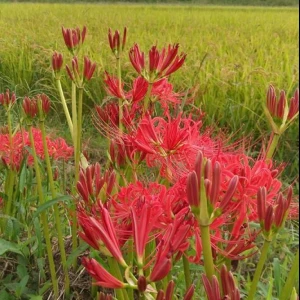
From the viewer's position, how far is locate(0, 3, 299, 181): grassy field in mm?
1223

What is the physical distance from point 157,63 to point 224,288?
43cm

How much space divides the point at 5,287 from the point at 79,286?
15cm

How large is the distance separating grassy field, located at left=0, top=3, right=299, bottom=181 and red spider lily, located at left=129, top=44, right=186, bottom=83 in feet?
0.71

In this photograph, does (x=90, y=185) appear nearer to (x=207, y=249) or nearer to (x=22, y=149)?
(x=207, y=249)

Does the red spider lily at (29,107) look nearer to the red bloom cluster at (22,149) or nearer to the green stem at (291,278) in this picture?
the red bloom cluster at (22,149)

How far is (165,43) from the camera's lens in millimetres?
1514

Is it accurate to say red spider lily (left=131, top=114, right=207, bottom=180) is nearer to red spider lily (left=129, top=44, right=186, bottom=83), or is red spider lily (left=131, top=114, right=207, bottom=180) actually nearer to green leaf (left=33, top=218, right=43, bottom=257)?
red spider lily (left=129, top=44, right=186, bottom=83)

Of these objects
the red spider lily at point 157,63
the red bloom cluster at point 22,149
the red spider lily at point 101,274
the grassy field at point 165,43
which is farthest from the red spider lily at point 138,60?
the red spider lily at point 101,274

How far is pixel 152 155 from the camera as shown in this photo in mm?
798

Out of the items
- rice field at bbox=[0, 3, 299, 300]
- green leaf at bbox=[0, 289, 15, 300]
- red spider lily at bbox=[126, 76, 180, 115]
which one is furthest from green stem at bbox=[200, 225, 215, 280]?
green leaf at bbox=[0, 289, 15, 300]

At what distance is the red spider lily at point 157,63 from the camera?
86cm

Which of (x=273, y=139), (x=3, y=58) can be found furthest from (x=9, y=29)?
(x=273, y=139)

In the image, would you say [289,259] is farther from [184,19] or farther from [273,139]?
[273,139]

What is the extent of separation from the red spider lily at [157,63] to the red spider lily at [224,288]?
418 mm
